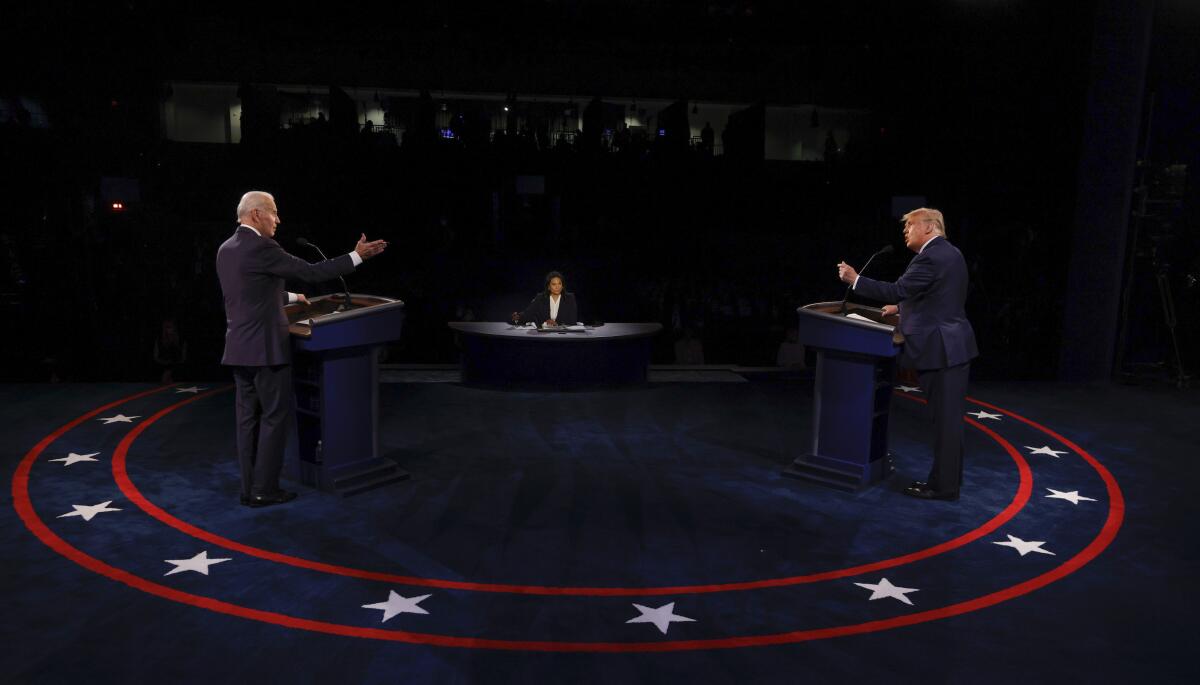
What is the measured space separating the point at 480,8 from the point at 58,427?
9.86 m

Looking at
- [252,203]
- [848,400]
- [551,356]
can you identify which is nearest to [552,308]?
[551,356]

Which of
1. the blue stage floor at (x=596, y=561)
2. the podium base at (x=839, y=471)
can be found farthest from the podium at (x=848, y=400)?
the blue stage floor at (x=596, y=561)

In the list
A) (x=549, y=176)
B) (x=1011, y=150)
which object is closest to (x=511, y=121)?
(x=549, y=176)

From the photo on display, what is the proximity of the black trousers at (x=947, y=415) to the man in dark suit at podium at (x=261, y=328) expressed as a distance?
11.7ft

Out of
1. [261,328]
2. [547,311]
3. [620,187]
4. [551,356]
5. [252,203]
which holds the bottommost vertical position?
[551,356]

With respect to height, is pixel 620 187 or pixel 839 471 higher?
pixel 620 187

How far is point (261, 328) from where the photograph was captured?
4.81m

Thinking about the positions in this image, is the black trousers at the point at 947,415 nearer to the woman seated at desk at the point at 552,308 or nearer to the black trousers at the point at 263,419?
the black trousers at the point at 263,419

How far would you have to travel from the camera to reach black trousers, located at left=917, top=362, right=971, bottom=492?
16.9 ft

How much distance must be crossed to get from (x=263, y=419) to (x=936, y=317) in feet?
13.8

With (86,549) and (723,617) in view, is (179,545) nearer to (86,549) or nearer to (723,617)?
(86,549)

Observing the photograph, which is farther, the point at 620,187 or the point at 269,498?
the point at 620,187

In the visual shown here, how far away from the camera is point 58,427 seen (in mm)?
6770

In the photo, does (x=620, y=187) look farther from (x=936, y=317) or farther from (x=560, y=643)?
(x=560, y=643)
